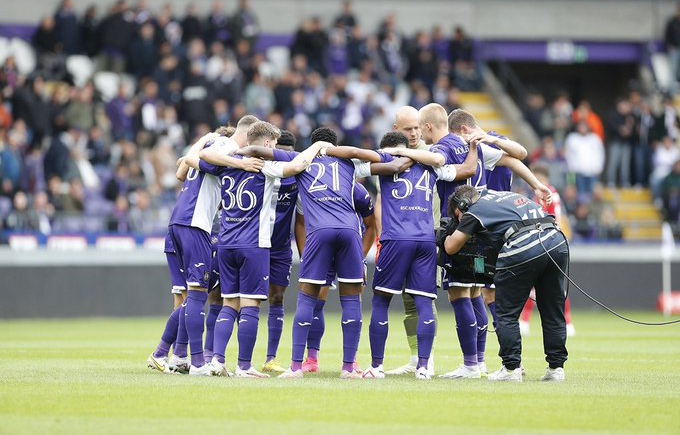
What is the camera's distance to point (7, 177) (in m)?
24.3

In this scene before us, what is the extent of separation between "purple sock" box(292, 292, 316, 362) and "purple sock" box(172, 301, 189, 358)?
4.63 feet

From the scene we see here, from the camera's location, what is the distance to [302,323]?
12.2 metres

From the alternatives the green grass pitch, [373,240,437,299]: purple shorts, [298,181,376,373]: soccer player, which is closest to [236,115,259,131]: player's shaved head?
[298,181,376,373]: soccer player

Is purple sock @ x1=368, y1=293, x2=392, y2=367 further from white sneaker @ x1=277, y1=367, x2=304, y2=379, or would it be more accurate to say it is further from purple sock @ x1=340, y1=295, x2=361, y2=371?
white sneaker @ x1=277, y1=367, x2=304, y2=379

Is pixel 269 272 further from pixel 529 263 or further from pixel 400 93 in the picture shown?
pixel 400 93

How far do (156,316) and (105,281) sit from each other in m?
1.23

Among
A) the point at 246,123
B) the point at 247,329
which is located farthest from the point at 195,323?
the point at 246,123

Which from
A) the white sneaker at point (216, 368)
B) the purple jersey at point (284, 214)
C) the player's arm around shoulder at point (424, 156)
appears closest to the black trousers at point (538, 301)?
the player's arm around shoulder at point (424, 156)

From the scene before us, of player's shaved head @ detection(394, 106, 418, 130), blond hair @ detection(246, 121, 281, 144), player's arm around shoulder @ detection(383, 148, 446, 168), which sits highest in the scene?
player's shaved head @ detection(394, 106, 418, 130)

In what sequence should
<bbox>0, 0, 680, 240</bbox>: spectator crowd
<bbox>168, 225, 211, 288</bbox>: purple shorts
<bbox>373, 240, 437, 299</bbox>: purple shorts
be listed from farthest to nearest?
<bbox>0, 0, 680, 240</bbox>: spectator crowd → <bbox>168, 225, 211, 288</bbox>: purple shorts → <bbox>373, 240, 437, 299</bbox>: purple shorts

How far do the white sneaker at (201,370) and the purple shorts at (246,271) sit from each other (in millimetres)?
728

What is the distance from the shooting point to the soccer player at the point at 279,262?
13141mm

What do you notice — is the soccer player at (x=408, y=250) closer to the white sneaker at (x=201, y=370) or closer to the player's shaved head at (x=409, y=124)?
the player's shaved head at (x=409, y=124)

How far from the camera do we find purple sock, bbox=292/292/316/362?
12156 millimetres
